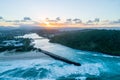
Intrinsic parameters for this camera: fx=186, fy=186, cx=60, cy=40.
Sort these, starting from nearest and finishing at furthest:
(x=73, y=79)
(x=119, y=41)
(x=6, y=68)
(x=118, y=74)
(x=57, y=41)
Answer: (x=73, y=79) < (x=118, y=74) < (x=6, y=68) < (x=119, y=41) < (x=57, y=41)

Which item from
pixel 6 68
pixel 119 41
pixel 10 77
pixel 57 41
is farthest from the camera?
pixel 57 41

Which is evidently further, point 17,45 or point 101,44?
point 17,45

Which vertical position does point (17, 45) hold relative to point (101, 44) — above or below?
above

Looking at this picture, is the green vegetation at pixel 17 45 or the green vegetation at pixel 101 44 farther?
the green vegetation at pixel 17 45

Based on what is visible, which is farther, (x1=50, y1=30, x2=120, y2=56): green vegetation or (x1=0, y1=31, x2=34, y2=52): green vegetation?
(x1=0, y1=31, x2=34, y2=52): green vegetation

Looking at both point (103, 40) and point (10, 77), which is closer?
point (10, 77)

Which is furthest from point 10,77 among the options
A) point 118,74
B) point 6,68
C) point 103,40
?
point 103,40

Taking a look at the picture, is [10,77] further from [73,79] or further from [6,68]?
[73,79]

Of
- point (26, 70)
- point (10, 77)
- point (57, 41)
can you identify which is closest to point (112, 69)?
point (26, 70)

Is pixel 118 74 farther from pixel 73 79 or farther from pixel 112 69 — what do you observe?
pixel 73 79
